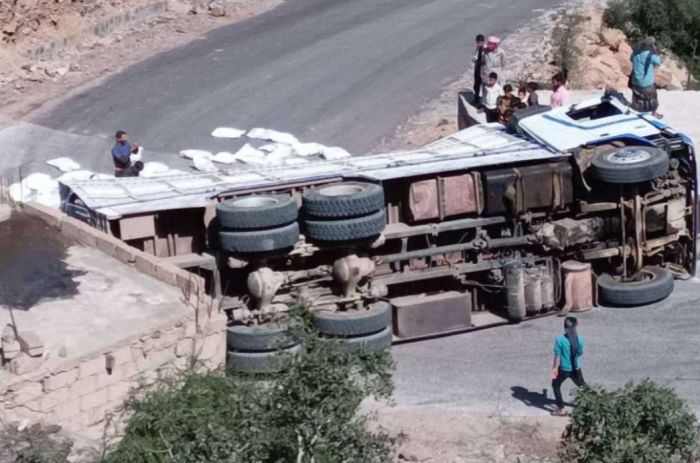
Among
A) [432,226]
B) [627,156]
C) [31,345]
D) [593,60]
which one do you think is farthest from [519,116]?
[593,60]

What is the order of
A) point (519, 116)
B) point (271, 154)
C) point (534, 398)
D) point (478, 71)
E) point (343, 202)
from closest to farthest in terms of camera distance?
1. point (534, 398)
2. point (343, 202)
3. point (519, 116)
4. point (271, 154)
5. point (478, 71)

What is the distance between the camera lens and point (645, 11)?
102 feet

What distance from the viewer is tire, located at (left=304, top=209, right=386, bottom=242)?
15.8 meters

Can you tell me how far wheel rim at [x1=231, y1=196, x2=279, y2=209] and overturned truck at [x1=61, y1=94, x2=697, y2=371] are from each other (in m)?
0.02

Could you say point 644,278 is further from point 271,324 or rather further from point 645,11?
point 645,11

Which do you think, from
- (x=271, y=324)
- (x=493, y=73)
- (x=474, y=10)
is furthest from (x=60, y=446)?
(x=474, y=10)

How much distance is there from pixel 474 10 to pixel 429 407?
18.1 metres

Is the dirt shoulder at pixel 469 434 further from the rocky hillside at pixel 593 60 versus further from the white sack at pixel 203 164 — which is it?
the rocky hillside at pixel 593 60

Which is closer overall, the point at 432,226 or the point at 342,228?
the point at 342,228

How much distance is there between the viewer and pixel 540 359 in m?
16.3

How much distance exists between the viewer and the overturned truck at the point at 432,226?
622 inches

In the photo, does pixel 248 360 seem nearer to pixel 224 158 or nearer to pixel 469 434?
pixel 469 434

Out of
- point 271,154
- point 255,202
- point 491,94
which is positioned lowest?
point 271,154

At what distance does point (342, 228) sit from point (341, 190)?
1.80 feet
